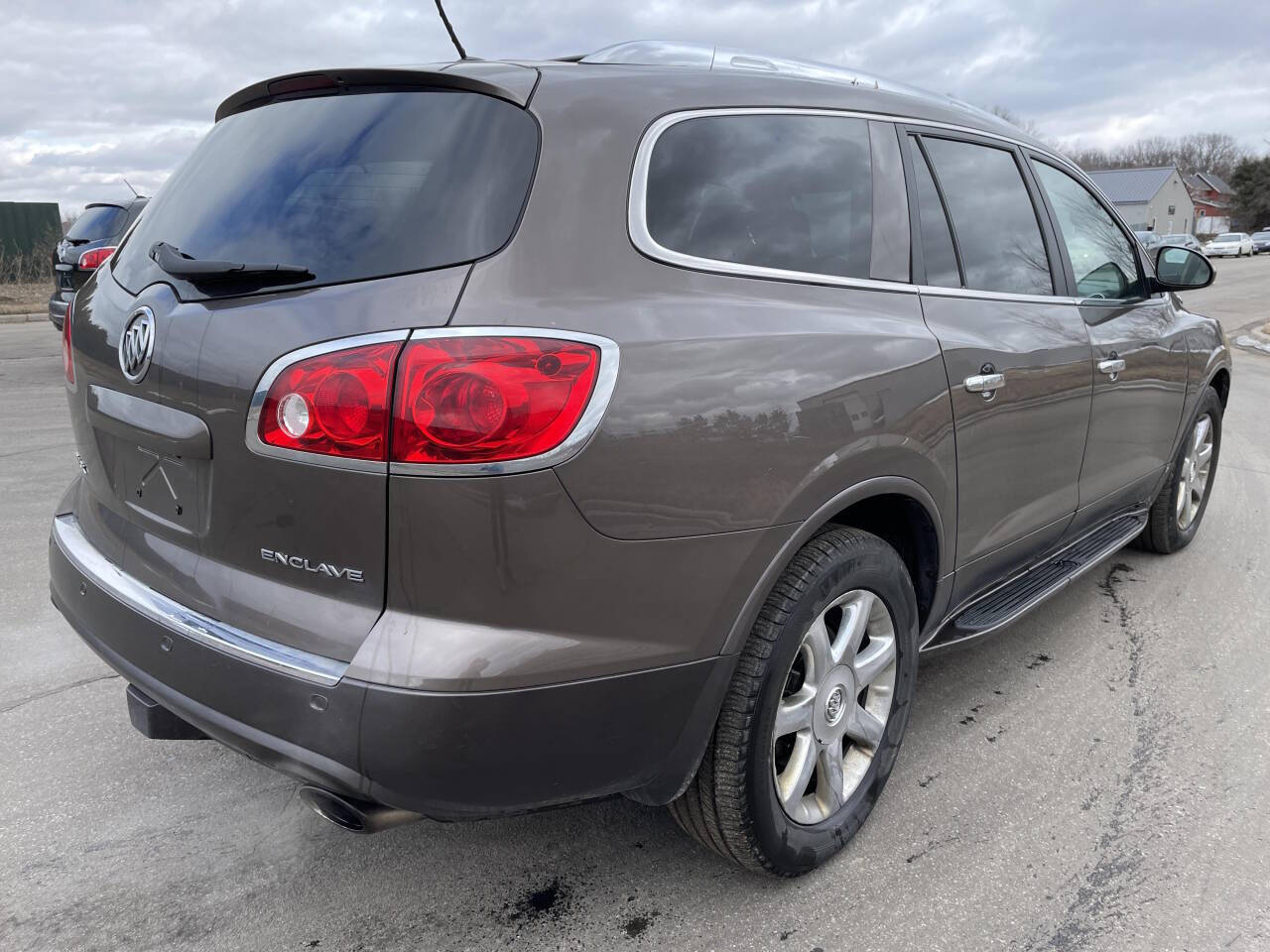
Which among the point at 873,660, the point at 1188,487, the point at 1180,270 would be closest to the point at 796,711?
the point at 873,660

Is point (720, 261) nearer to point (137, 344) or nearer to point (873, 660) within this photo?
point (873, 660)

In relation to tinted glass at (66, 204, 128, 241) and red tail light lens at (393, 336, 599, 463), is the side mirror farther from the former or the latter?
tinted glass at (66, 204, 128, 241)

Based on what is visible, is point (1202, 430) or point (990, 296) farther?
point (1202, 430)

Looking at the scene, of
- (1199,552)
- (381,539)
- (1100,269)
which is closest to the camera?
(381,539)

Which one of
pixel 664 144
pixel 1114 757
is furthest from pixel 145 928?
pixel 1114 757

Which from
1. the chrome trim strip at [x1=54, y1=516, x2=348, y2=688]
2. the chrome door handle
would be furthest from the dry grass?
the chrome door handle

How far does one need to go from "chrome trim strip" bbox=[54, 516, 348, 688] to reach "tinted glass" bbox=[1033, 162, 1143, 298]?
112 inches

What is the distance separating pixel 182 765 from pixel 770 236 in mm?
2181

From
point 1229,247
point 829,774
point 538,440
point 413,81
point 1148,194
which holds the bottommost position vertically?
point 829,774

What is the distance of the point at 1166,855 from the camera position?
2.50 metres

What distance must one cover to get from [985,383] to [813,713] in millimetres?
1047

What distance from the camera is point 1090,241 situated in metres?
3.69

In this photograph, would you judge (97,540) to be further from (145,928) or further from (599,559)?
(599,559)

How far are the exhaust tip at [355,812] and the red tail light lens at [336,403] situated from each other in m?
0.64
